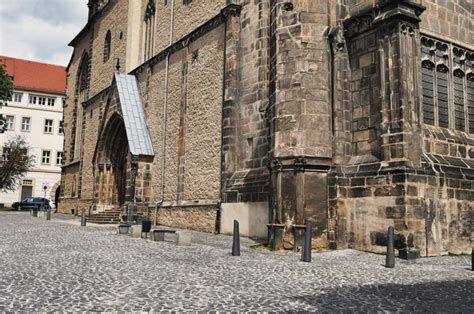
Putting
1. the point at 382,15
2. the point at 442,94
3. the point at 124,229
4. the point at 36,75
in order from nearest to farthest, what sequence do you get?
the point at 382,15 < the point at 442,94 < the point at 124,229 < the point at 36,75

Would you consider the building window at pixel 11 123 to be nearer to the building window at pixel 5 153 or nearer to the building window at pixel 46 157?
the building window at pixel 46 157

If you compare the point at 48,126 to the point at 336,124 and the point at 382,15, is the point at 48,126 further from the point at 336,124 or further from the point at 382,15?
the point at 382,15

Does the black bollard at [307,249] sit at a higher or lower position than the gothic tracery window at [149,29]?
lower

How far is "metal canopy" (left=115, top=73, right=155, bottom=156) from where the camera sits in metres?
20.7

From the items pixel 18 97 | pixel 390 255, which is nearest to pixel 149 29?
pixel 390 255

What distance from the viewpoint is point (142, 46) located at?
78.7 ft

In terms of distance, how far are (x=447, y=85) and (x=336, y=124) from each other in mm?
3347

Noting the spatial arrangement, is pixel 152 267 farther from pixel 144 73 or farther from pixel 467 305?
pixel 144 73

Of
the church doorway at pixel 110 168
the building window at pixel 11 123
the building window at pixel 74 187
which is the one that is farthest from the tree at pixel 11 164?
the church doorway at pixel 110 168

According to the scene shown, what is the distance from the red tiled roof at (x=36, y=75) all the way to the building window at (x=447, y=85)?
48.9 metres

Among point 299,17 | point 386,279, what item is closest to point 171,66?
point 299,17

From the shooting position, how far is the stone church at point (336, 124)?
34.4 feet

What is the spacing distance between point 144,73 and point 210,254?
1470 centimetres

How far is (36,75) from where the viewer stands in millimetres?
55094
